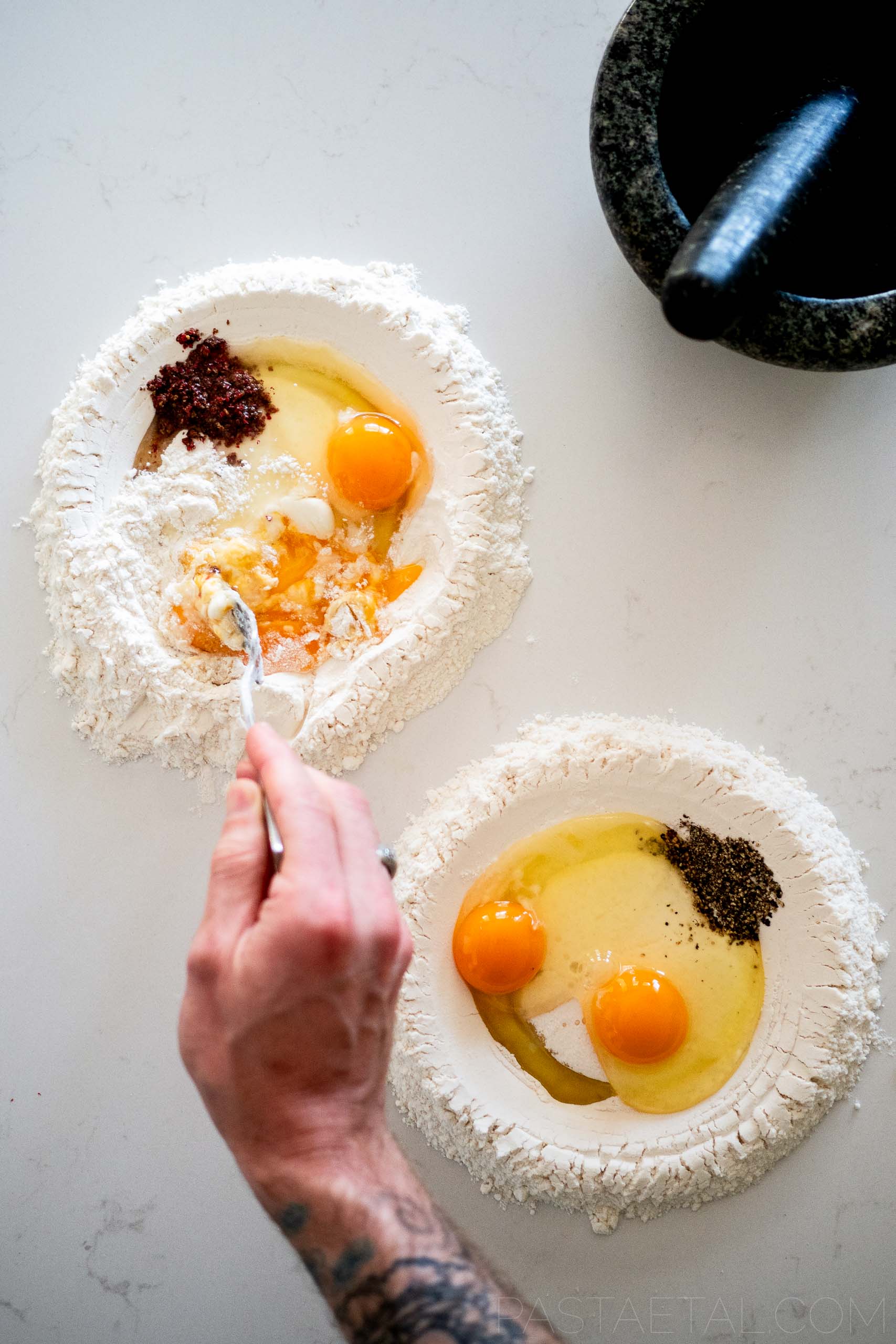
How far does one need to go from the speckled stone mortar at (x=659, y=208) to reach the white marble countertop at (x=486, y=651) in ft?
1.06

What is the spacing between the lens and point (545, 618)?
1579 millimetres

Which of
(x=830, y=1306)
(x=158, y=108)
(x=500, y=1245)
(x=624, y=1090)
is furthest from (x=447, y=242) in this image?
(x=830, y=1306)

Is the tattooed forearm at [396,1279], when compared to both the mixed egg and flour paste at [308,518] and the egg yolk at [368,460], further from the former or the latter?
the egg yolk at [368,460]

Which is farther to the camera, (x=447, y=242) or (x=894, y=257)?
(x=447, y=242)

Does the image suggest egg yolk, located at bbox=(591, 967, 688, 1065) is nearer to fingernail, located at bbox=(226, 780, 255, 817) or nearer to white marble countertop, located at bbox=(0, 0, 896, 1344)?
white marble countertop, located at bbox=(0, 0, 896, 1344)

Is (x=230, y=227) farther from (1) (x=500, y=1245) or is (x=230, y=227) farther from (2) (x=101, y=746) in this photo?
(1) (x=500, y=1245)

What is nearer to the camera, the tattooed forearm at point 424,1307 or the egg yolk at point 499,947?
the tattooed forearm at point 424,1307

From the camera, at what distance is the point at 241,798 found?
1004 millimetres

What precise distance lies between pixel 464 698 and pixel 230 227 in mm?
945

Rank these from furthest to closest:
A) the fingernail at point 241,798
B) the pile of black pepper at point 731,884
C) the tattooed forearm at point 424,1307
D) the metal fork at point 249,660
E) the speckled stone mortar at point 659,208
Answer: the pile of black pepper at point 731,884
the metal fork at point 249,660
the speckled stone mortar at point 659,208
the fingernail at point 241,798
the tattooed forearm at point 424,1307

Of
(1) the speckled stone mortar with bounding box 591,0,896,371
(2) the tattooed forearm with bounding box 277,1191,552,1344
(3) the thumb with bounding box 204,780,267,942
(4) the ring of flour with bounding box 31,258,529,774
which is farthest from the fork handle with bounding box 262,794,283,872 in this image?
(1) the speckled stone mortar with bounding box 591,0,896,371

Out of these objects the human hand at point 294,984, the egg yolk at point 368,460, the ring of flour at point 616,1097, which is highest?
the egg yolk at point 368,460

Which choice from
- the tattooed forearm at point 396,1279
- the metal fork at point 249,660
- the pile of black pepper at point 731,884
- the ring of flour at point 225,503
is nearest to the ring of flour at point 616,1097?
the pile of black pepper at point 731,884

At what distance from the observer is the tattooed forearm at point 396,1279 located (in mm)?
904
